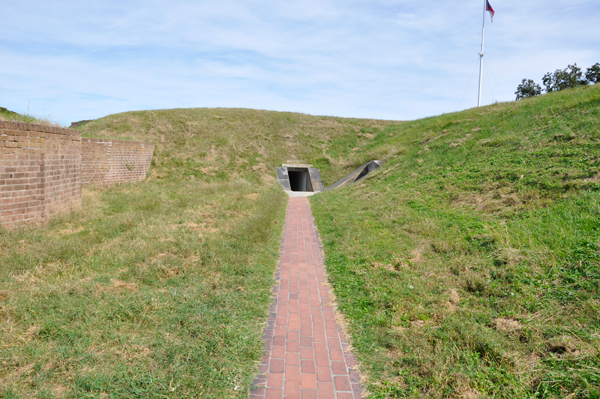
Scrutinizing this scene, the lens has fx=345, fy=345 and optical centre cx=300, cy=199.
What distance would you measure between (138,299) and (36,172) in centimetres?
618

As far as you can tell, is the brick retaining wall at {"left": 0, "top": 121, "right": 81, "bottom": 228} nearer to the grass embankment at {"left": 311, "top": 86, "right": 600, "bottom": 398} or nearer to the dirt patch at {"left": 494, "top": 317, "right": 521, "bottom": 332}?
the grass embankment at {"left": 311, "top": 86, "right": 600, "bottom": 398}

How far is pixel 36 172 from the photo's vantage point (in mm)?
8492

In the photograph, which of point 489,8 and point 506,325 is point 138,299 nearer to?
point 506,325

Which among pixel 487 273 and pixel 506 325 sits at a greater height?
pixel 487 273

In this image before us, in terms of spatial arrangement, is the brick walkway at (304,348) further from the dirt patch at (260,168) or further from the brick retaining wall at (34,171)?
the dirt patch at (260,168)

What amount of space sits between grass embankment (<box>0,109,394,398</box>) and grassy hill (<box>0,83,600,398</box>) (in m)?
0.02

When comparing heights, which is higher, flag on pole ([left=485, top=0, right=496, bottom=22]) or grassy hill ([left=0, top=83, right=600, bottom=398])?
flag on pole ([left=485, top=0, right=496, bottom=22])

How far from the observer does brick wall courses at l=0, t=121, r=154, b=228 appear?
768cm

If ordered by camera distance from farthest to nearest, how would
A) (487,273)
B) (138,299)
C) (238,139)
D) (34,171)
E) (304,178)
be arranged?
(304,178) < (238,139) < (34,171) < (487,273) < (138,299)

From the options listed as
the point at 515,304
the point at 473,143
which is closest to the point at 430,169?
the point at 473,143

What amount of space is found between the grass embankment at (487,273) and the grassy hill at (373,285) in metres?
0.02

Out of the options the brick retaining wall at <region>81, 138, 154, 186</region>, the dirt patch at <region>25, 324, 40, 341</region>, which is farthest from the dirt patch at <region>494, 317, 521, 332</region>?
the brick retaining wall at <region>81, 138, 154, 186</region>

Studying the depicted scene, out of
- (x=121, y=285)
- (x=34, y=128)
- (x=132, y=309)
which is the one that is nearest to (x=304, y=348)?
(x=132, y=309)

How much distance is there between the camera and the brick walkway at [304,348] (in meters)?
3.18
